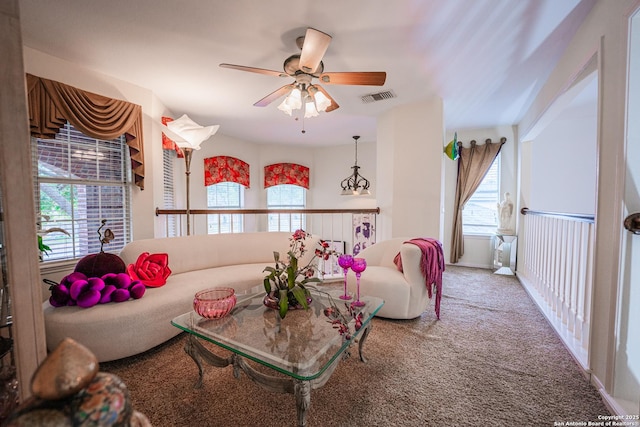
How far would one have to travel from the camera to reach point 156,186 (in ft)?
10.4

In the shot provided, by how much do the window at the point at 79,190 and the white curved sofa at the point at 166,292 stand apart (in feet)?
2.49

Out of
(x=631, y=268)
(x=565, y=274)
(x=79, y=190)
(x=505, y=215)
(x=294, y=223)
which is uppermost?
(x=79, y=190)

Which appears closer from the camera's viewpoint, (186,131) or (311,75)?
(311,75)

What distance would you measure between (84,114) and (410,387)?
11.5 feet

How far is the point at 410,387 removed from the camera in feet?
4.95

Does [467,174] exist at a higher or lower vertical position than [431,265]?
higher

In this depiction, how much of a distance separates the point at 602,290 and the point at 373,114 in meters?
3.14

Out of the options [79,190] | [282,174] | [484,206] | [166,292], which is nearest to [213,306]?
[166,292]

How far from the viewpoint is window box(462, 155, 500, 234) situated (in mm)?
4438

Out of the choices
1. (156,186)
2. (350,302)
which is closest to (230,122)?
(156,186)

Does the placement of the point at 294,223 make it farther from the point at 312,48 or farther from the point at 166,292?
the point at 312,48

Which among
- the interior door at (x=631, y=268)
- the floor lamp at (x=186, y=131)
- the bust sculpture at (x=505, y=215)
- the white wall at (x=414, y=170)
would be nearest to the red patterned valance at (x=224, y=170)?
the floor lamp at (x=186, y=131)

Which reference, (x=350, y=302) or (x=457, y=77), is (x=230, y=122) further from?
(x=350, y=302)

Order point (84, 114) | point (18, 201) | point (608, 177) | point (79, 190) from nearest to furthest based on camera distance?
point (18, 201) → point (608, 177) → point (84, 114) → point (79, 190)
